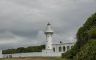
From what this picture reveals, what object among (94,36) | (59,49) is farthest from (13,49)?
(94,36)

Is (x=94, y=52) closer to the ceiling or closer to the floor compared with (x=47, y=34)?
closer to the floor

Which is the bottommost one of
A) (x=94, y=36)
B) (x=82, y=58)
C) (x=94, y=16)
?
(x=82, y=58)

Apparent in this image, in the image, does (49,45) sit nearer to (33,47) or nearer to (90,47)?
(33,47)

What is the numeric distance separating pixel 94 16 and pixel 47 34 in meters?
45.4

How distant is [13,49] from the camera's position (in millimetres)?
101562

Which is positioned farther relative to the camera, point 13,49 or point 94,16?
point 13,49

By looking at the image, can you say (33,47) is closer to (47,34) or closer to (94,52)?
(47,34)

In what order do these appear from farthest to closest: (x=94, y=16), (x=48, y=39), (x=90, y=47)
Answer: (x=48, y=39)
(x=94, y=16)
(x=90, y=47)

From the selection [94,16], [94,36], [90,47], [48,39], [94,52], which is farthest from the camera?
[48,39]

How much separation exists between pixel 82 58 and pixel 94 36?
3.80 meters

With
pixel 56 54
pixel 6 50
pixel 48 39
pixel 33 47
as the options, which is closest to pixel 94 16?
pixel 56 54

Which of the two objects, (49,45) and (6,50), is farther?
(6,50)

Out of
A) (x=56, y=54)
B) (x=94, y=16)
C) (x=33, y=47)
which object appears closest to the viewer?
(x=94, y=16)

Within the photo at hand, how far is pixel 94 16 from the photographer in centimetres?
3978
